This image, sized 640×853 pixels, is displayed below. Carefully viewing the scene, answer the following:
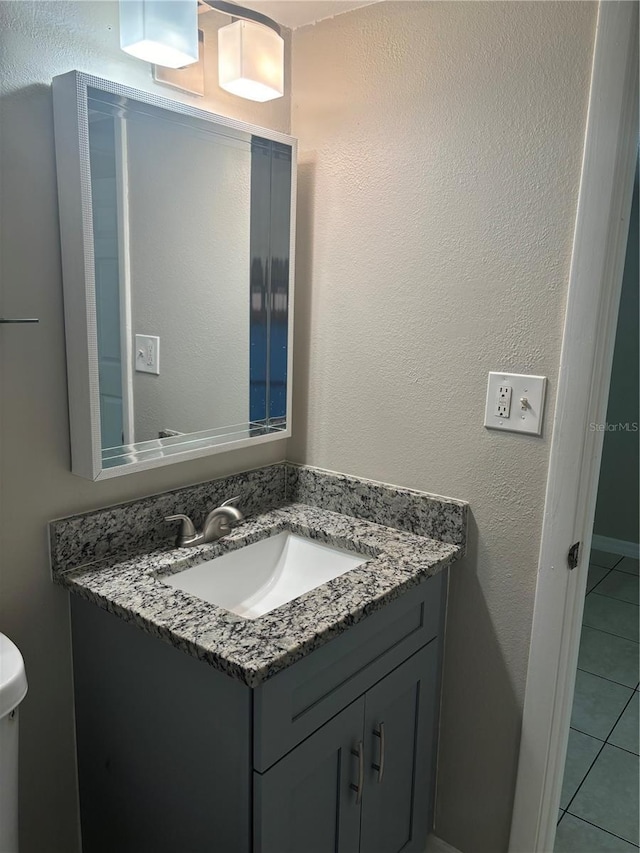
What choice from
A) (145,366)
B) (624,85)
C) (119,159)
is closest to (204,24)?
(119,159)

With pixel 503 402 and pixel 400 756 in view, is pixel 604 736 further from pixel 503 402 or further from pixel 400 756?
pixel 503 402

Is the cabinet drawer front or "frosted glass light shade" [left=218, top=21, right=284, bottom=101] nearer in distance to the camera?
the cabinet drawer front

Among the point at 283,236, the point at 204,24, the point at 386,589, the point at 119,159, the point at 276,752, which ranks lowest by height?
the point at 276,752

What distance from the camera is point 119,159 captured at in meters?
1.27

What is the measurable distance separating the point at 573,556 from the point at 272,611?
2.23 ft

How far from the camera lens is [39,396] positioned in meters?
1.25

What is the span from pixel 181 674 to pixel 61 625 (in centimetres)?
35

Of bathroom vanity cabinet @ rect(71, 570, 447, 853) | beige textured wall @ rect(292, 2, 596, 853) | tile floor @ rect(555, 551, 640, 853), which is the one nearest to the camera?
bathroom vanity cabinet @ rect(71, 570, 447, 853)

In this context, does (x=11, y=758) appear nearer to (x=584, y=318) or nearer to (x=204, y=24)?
(x=584, y=318)

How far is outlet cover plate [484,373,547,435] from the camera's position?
1373 millimetres

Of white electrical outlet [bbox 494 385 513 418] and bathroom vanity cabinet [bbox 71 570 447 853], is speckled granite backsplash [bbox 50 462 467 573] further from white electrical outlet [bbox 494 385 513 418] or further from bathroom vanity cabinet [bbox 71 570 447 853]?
white electrical outlet [bbox 494 385 513 418]

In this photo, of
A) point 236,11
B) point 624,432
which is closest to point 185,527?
point 236,11

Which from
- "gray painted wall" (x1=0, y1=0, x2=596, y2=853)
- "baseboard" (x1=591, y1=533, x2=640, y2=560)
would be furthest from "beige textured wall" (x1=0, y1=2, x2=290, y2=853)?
"baseboard" (x1=591, y1=533, x2=640, y2=560)

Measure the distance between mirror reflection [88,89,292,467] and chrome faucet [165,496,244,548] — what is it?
0.54 feet
